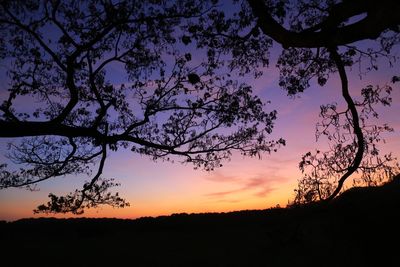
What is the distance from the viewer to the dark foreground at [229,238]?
9.09 meters

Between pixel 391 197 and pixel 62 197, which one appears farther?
pixel 62 197

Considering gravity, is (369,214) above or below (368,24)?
below

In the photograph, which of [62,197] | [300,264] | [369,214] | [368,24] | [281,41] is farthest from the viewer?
[62,197]

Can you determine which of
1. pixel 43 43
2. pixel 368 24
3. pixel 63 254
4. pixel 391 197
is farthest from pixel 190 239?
pixel 368 24

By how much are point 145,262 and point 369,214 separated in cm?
522

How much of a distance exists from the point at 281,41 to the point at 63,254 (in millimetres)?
7564

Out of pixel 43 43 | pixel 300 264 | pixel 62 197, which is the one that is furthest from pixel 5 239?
pixel 300 264

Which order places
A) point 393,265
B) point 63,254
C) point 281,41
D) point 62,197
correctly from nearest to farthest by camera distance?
point 281,41
point 393,265
point 63,254
point 62,197

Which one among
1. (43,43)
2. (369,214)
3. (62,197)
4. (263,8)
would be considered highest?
(43,43)

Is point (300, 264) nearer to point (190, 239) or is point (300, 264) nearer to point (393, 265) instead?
point (393, 265)

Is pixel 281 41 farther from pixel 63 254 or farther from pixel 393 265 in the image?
pixel 63 254

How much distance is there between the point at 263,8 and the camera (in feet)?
24.2

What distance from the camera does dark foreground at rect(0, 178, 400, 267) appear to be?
9094mm

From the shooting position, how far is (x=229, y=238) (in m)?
12.5
